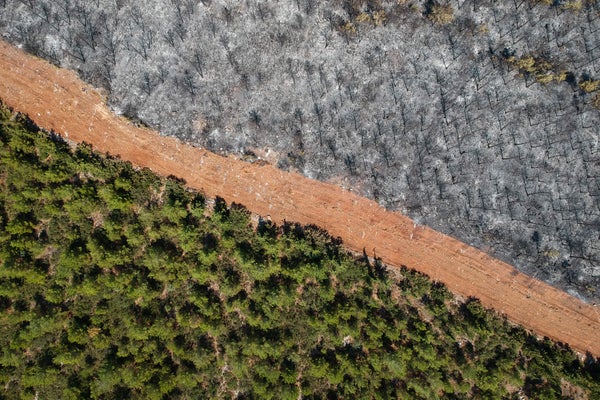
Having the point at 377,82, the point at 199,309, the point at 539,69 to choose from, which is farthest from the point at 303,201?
the point at 539,69

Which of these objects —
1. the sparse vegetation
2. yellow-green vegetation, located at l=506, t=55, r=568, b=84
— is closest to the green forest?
the sparse vegetation

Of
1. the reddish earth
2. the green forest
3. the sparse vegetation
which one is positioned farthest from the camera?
the reddish earth

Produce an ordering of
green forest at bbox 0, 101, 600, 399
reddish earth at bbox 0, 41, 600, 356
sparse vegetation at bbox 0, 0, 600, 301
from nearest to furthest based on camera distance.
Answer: green forest at bbox 0, 101, 600, 399, sparse vegetation at bbox 0, 0, 600, 301, reddish earth at bbox 0, 41, 600, 356

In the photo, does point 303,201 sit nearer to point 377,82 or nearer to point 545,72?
point 377,82

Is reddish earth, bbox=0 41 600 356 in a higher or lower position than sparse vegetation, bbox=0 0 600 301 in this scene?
lower

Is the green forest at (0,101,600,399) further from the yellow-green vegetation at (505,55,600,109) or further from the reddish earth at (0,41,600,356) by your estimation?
the yellow-green vegetation at (505,55,600,109)

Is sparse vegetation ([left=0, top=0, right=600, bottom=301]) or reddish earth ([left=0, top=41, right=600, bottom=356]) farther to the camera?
reddish earth ([left=0, top=41, right=600, bottom=356])
